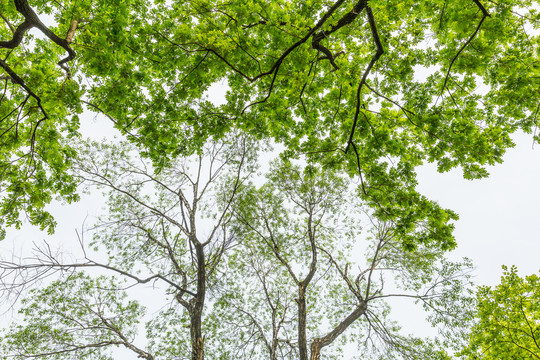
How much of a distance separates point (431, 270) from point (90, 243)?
12.7 metres

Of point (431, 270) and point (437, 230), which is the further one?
point (431, 270)

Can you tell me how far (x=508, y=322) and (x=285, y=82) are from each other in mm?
9315

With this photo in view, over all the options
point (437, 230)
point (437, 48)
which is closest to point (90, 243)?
point (437, 230)

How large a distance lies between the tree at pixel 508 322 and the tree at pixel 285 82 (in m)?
5.67

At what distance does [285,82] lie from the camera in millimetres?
5043

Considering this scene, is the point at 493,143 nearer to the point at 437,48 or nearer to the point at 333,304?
the point at 437,48

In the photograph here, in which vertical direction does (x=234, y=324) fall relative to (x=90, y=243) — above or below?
below

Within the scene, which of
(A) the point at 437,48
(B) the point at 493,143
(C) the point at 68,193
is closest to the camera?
(B) the point at 493,143

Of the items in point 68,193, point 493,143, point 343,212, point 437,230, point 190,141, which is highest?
point 343,212

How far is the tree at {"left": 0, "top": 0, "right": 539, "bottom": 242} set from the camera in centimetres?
416

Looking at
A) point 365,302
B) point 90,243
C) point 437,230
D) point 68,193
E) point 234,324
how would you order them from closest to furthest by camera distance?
point 437,230, point 68,193, point 365,302, point 90,243, point 234,324

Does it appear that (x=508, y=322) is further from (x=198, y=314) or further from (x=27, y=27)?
(x=27, y=27)

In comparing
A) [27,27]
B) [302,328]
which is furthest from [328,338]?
[27,27]

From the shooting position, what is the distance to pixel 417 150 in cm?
562
